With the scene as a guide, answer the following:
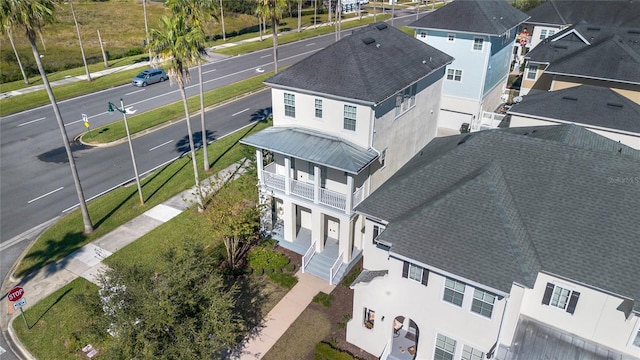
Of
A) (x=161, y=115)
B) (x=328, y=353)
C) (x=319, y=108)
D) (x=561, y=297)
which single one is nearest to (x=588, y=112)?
(x=561, y=297)

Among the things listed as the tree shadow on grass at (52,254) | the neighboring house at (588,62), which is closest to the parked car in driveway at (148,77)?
the tree shadow on grass at (52,254)

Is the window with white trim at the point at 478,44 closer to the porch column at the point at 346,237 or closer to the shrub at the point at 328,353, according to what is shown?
the porch column at the point at 346,237

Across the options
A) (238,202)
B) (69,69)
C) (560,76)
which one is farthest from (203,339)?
(69,69)

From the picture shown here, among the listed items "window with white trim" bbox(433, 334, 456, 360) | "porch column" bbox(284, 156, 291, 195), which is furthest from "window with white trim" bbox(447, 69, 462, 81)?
"window with white trim" bbox(433, 334, 456, 360)

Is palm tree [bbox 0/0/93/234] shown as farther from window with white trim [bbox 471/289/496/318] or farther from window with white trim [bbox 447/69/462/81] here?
window with white trim [bbox 447/69/462/81]

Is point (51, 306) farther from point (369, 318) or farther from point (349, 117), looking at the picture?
point (349, 117)

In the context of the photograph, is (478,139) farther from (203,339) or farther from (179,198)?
(179,198)
